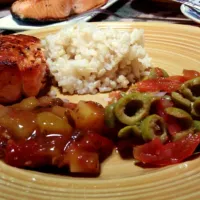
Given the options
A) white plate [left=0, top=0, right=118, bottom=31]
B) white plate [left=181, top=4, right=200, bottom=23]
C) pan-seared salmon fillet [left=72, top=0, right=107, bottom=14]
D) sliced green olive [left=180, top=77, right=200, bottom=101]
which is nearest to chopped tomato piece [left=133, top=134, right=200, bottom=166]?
sliced green olive [left=180, top=77, right=200, bottom=101]

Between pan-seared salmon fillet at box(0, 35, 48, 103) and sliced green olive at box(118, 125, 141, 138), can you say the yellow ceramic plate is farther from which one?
pan-seared salmon fillet at box(0, 35, 48, 103)

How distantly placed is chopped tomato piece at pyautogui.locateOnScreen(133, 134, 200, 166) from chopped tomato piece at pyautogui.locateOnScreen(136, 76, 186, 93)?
0.39 metres

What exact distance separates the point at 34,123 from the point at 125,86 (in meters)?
0.95

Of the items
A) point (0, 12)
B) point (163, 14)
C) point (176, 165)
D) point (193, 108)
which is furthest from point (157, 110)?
point (0, 12)

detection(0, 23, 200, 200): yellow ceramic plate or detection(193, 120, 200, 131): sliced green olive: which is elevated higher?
detection(193, 120, 200, 131): sliced green olive

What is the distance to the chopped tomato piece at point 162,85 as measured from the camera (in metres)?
2.22

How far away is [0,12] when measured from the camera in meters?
5.02

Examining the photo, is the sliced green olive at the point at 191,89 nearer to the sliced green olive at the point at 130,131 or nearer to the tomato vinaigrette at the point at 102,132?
the tomato vinaigrette at the point at 102,132

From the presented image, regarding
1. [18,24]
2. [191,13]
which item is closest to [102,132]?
[191,13]

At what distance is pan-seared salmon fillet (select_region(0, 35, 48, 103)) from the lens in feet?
7.98

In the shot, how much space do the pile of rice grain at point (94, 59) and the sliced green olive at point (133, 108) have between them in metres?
0.70

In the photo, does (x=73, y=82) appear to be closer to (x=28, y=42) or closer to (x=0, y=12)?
(x=28, y=42)

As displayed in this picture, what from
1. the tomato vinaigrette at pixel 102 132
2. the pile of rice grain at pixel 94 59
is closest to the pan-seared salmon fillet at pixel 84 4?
the pile of rice grain at pixel 94 59

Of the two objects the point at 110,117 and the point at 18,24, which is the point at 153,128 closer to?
the point at 110,117
